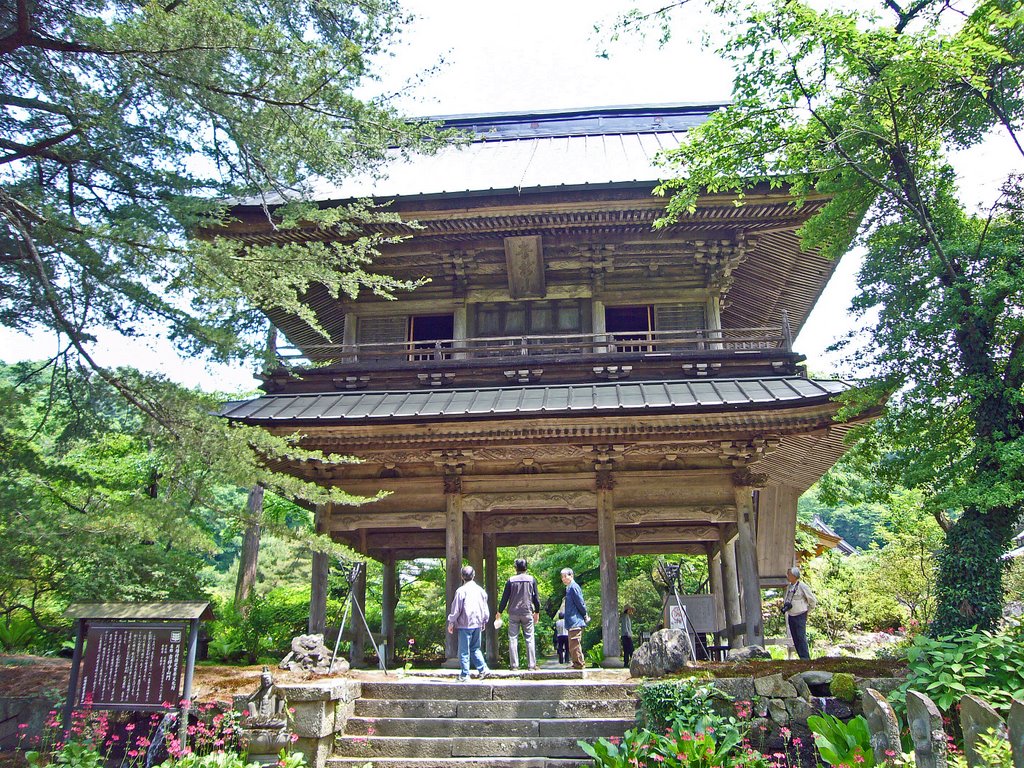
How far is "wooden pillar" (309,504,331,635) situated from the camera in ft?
39.0

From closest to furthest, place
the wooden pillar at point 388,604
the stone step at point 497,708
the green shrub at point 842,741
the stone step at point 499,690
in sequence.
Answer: the green shrub at point 842,741, the stone step at point 497,708, the stone step at point 499,690, the wooden pillar at point 388,604

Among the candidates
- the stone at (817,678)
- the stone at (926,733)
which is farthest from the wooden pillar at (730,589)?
the stone at (926,733)

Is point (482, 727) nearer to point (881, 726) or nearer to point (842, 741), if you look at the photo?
point (842, 741)

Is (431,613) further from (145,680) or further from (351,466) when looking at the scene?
(145,680)

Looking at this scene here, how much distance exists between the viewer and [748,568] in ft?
37.0

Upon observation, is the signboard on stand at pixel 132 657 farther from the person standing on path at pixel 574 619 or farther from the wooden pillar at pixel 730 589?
the wooden pillar at pixel 730 589

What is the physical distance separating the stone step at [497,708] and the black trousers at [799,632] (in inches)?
136

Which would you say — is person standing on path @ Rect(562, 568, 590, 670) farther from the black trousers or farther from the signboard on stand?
the signboard on stand

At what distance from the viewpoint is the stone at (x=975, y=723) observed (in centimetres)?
460

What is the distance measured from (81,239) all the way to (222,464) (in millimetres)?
2735

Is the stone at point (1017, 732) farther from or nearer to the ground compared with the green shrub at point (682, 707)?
farther from the ground

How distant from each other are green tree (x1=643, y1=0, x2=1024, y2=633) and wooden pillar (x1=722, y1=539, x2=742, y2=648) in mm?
5484

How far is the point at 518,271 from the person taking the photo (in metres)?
13.0

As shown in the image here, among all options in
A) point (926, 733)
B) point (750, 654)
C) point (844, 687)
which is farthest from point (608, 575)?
point (926, 733)
